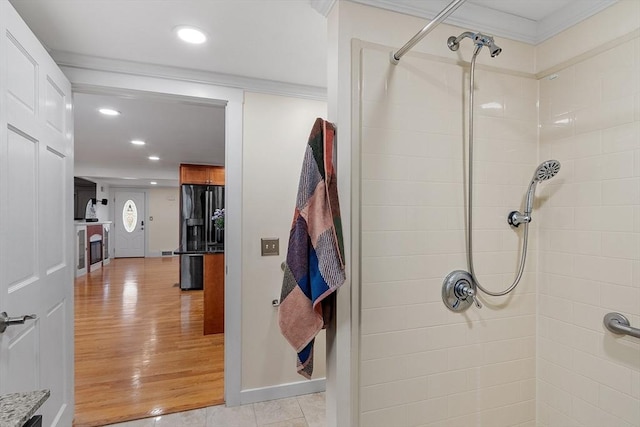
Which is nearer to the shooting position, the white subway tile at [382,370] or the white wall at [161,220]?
the white subway tile at [382,370]

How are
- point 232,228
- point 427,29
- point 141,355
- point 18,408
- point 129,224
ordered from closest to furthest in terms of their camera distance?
1. point 18,408
2. point 427,29
3. point 232,228
4. point 141,355
5. point 129,224

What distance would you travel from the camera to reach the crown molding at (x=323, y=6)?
52.6 inches

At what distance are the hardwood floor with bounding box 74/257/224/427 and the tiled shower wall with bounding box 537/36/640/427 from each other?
2115mm

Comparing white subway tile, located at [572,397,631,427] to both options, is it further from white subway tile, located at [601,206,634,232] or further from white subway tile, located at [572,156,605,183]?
white subway tile, located at [572,156,605,183]

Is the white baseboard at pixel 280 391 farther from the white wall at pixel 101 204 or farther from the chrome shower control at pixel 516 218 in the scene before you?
the white wall at pixel 101 204

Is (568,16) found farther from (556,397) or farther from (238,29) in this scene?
(556,397)

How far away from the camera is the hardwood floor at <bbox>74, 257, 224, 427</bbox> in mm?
2231

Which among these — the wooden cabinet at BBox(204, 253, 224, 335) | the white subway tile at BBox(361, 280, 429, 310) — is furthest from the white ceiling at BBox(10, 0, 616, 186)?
the wooden cabinet at BBox(204, 253, 224, 335)

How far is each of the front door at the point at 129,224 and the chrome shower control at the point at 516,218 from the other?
10108 mm

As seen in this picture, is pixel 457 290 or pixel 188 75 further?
pixel 188 75

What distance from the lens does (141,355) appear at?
3.01 m

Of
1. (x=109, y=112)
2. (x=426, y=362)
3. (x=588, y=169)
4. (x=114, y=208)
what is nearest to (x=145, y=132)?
(x=109, y=112)

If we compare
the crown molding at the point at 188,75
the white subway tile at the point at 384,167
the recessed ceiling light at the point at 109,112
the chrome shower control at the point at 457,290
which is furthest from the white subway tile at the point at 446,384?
the recessed ceiling light at the point at 109,112

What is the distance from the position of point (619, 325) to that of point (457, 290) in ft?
1.90
